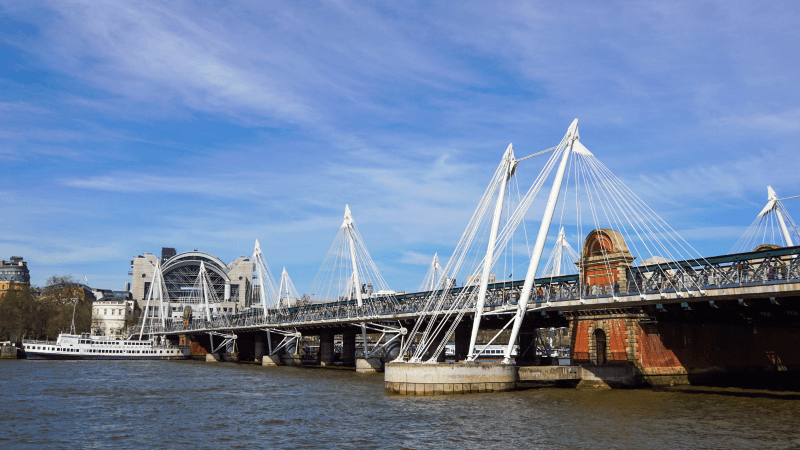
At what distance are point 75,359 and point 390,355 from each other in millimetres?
64661

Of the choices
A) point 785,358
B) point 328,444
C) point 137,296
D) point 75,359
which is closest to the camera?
point 328,444

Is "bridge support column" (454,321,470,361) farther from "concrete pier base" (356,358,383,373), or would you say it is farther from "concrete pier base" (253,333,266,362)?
"concrete pier base" (253,333,266,362)

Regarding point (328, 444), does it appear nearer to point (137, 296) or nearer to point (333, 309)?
point (333, 309)

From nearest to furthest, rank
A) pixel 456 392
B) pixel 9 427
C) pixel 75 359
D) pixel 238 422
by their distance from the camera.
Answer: pixel 9 427 → pixel 238 422 → pixel 456 392 → pixel 75 359

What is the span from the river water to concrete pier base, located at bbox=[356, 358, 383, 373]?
2672cm

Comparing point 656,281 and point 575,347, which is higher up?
point 656,281

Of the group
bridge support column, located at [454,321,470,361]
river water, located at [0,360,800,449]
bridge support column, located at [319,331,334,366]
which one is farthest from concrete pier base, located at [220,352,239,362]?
river water, located at [0,360,800,449]

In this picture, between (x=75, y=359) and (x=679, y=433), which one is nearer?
(x=679, y=433)

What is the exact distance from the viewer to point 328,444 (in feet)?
99.5

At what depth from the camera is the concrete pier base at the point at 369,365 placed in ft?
271

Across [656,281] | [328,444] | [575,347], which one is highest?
[656,281]

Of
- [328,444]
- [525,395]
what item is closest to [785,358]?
[525,395]

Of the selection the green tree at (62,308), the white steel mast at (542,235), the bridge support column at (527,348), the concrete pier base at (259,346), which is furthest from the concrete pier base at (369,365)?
the green tree at (62,308)

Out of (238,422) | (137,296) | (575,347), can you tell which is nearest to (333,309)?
(575,347)
